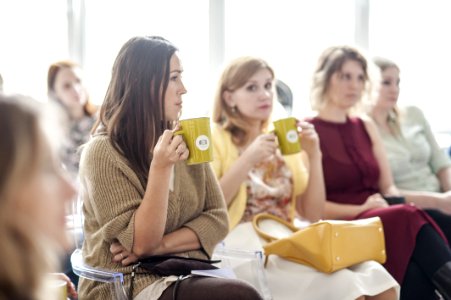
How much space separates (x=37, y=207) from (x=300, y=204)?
7.11ft

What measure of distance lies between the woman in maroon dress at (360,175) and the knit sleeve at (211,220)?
33.6 inches

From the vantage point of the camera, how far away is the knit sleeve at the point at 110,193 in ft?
6.64

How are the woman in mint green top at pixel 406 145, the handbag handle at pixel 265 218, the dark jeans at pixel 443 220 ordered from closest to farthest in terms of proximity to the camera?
the handbag handle at pixel 265 218 → the dark jeans at pixel 443 220 → the woman in mint green top at pixel 406 145

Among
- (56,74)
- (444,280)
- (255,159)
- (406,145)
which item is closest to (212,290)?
(255,159)

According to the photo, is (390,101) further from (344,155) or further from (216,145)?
(216,145)

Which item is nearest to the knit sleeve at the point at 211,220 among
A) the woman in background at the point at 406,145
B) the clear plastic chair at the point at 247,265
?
the clear plastic chair at the point at 247,265

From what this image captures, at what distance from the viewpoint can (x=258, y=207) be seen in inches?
110

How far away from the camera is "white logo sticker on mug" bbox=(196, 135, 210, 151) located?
201 cm

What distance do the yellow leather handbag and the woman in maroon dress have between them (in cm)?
33

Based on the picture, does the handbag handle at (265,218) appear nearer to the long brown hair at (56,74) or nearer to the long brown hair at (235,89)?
the long brown hair at (235,89)

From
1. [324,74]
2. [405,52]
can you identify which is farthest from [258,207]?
[405,52]

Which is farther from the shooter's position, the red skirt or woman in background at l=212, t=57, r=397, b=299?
the red skirt

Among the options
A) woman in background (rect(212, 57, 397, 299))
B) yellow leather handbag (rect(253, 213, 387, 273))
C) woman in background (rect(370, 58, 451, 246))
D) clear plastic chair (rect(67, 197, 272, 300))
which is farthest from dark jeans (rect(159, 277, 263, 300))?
woman in background (rect(370, 58, 451, 246))

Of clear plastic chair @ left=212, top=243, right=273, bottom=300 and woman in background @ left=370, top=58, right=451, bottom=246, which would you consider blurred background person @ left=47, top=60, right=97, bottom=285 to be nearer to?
woman in background @ left=370, top=58, right=451, bottom=246
